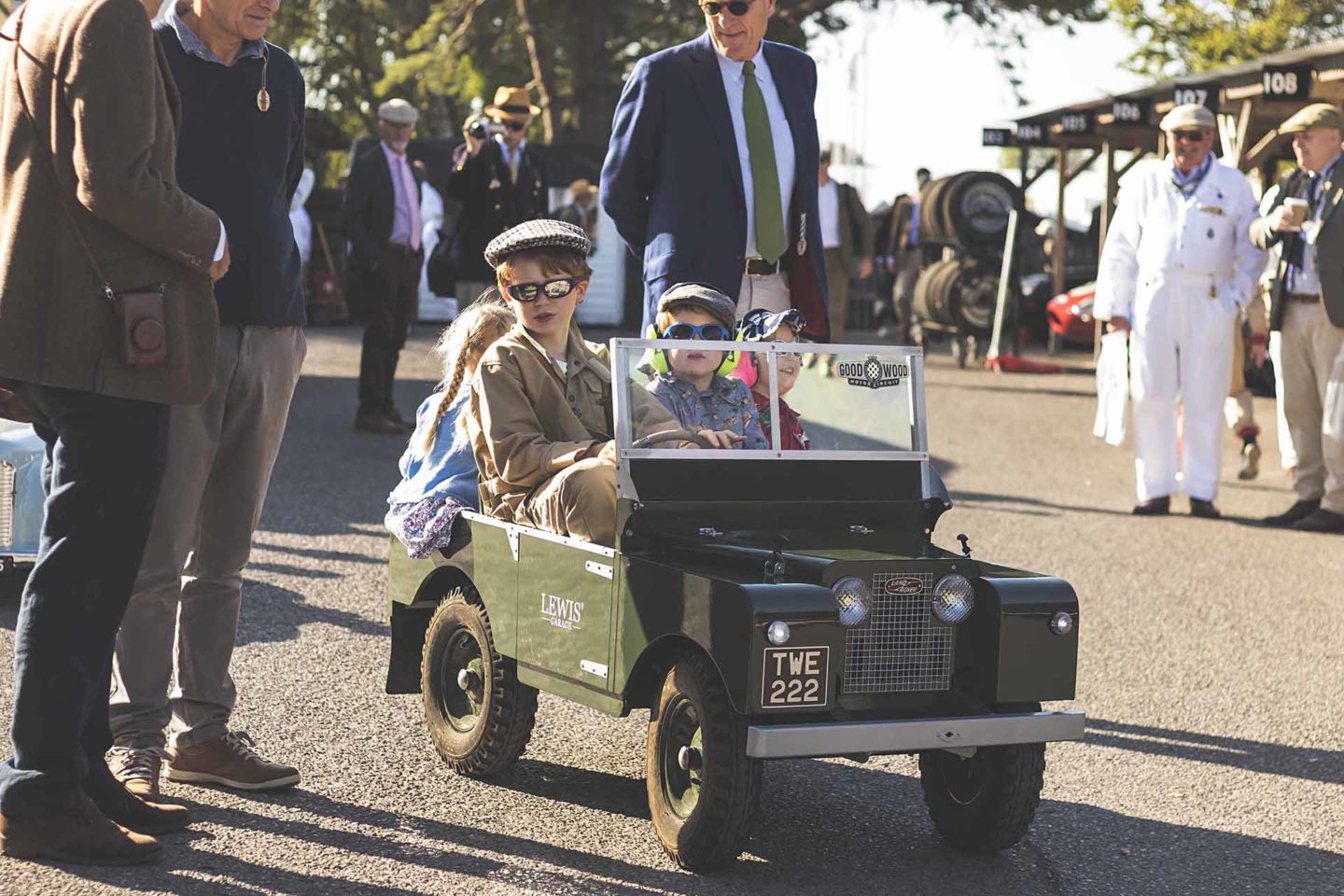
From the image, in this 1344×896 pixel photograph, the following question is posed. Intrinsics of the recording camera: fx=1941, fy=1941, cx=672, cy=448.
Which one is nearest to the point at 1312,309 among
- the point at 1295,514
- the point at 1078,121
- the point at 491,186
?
the point at 1295,514

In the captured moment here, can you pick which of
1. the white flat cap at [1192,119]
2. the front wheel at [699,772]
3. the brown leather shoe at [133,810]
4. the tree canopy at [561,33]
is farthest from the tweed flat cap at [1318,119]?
the tree canopy at [561,33]

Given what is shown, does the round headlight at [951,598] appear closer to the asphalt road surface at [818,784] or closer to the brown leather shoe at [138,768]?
the asphalt road surface at [818,784]

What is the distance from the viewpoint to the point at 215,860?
4410mm

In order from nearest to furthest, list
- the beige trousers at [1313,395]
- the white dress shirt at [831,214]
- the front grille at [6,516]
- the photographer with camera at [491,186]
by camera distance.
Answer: the front grille at [6,516]
the beige trousers at [1313,395]
the photographer with camera at [491,186]
the white dress shirt at [831,214]

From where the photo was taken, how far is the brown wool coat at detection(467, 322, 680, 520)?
507cm

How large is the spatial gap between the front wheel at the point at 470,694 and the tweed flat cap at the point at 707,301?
101 cm

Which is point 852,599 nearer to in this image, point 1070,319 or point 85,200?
point 85,200

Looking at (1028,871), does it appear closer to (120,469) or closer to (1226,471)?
(120,469)

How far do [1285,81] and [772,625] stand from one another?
1225 cm

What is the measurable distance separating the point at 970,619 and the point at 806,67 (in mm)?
2486

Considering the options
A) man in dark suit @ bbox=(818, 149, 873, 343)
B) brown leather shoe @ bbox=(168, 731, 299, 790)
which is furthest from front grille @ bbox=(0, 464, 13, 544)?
man in dark suit @ bbox=(818, 149, 873, 343)

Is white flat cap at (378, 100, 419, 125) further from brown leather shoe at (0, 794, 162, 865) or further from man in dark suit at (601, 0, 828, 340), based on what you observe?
brown leather shoe at (0, 794, 162, 865)

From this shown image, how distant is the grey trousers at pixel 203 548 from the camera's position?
189 inches

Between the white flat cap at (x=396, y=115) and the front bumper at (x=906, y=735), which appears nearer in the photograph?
the front bumper at (x=906, y=735)
